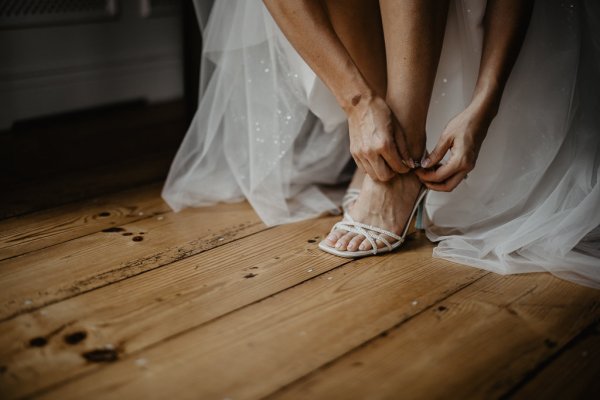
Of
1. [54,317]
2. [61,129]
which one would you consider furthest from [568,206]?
[61,129]

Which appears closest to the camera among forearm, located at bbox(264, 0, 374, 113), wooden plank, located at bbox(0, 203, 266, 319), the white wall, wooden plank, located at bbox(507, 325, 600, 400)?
wooden plank, located at bbox(507, 325, 600, 400)

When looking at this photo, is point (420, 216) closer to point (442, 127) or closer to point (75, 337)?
point (442, 127)

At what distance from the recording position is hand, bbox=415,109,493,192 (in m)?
0.88

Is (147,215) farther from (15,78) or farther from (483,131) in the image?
(15,78)

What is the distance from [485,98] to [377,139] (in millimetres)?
171

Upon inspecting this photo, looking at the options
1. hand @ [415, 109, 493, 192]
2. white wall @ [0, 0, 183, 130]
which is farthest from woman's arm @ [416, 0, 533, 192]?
white wall @ [0, 0, 183, 130]

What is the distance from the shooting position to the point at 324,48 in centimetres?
91

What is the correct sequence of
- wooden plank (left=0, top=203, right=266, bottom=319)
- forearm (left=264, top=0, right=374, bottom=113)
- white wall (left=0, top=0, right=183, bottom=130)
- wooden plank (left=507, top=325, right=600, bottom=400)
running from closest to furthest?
wooden plank (left=507, top=325, right=600, bottom=400) < wooden plank (left=0, top=203, right=266, bottom=319) < forearm (left=264, top=0, right=374, bottom=113) < white wall (left=0, top=0, right=183, bottom=130)

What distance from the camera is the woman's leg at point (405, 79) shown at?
904 mm

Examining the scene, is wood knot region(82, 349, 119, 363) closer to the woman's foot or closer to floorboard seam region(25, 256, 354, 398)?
floorboard seam region(25, 256, 354, 398)

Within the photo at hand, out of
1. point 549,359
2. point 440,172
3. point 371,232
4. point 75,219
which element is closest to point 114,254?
point 75,219

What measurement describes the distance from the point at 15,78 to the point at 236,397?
1209mm

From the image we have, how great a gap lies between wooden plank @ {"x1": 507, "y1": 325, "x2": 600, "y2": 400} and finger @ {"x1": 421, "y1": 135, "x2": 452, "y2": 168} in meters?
0.32

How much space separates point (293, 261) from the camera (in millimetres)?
900
